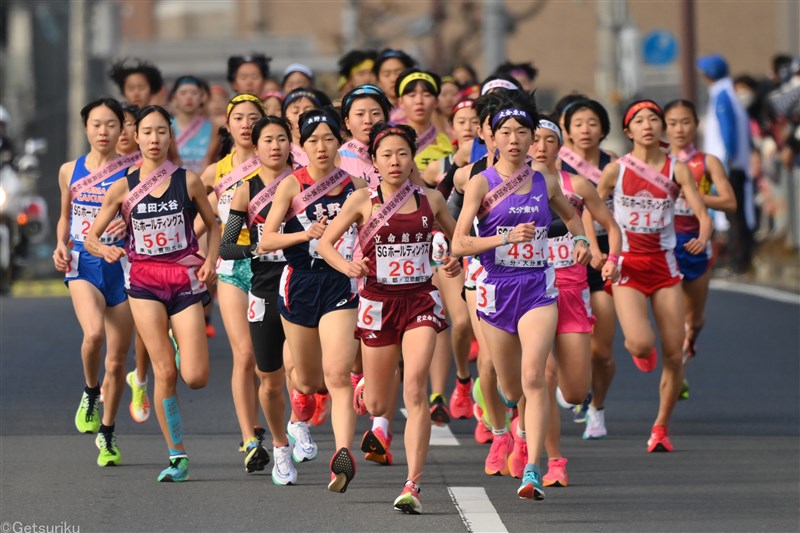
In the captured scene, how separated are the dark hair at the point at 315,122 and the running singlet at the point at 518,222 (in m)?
0.94

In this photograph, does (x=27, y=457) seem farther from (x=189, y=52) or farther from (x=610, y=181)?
(x=189, y=52)

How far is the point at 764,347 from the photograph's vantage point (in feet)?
62.2

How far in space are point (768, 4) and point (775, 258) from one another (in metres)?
49.0

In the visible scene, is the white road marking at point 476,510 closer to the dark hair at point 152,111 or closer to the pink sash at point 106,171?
the dark hair at point 152,111

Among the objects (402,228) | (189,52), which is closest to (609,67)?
(189,52)

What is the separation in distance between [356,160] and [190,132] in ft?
11.9

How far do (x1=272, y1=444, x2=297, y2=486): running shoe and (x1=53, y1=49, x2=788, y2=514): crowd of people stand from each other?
0.01 m

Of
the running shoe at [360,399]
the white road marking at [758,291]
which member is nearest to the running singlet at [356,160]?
the running shoe at [360,399]

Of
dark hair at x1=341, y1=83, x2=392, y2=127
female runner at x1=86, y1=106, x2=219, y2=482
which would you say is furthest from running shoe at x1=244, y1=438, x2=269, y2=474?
dark hair at x1=341, y1=83, x2=392, y2=127

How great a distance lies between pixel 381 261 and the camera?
1102cm

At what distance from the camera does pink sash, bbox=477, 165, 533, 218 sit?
1109cm

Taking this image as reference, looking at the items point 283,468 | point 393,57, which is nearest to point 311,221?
point 283,468

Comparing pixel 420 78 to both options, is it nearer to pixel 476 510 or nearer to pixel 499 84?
pixel 499 84

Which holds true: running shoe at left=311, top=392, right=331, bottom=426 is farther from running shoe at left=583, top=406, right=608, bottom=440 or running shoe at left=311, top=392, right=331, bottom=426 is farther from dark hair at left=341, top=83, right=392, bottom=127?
dark hair at left=341, top=83, right=392, bottom=127
